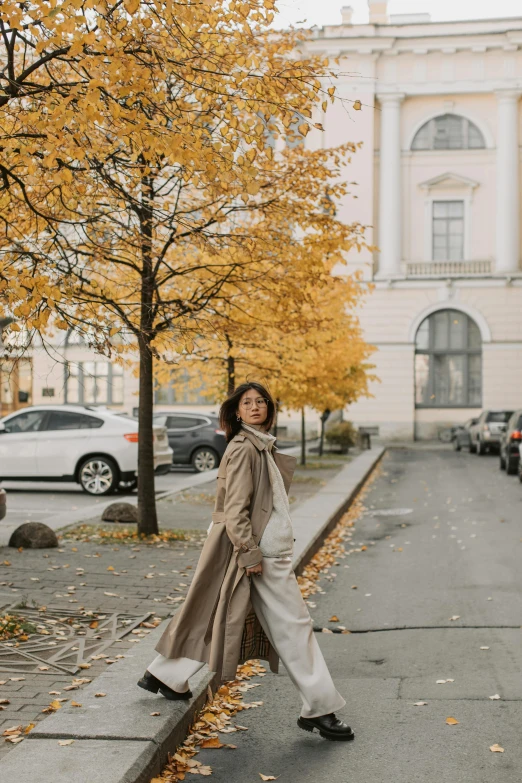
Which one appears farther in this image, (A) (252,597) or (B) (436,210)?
(B) (436,210)

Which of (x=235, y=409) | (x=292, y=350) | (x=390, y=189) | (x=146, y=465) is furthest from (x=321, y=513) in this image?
(x=390, y=189)

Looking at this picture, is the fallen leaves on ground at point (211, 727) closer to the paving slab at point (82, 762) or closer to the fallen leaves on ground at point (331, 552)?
the paving slab at point (82, 762)

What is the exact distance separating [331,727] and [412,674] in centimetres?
153

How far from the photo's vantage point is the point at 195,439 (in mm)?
24672

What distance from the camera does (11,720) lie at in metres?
5.14

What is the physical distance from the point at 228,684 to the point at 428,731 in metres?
1.45

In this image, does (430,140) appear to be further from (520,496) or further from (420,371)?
(520,496)

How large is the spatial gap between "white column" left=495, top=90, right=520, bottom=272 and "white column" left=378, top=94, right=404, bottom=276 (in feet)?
15.2

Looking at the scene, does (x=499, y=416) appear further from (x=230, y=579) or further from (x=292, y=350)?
(x=230, y=579)

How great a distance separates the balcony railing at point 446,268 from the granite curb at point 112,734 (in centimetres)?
4202

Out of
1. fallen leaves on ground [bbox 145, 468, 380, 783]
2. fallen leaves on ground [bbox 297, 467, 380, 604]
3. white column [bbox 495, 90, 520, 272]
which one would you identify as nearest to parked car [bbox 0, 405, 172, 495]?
fallen leaves on ground [bbox 297, 467, 380, 604]

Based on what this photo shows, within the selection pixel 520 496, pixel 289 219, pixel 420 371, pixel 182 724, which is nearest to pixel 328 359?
pixel 520 496

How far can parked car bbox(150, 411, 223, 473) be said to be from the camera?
24531mm

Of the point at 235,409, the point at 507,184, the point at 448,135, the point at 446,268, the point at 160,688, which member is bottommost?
the point at 160,688
